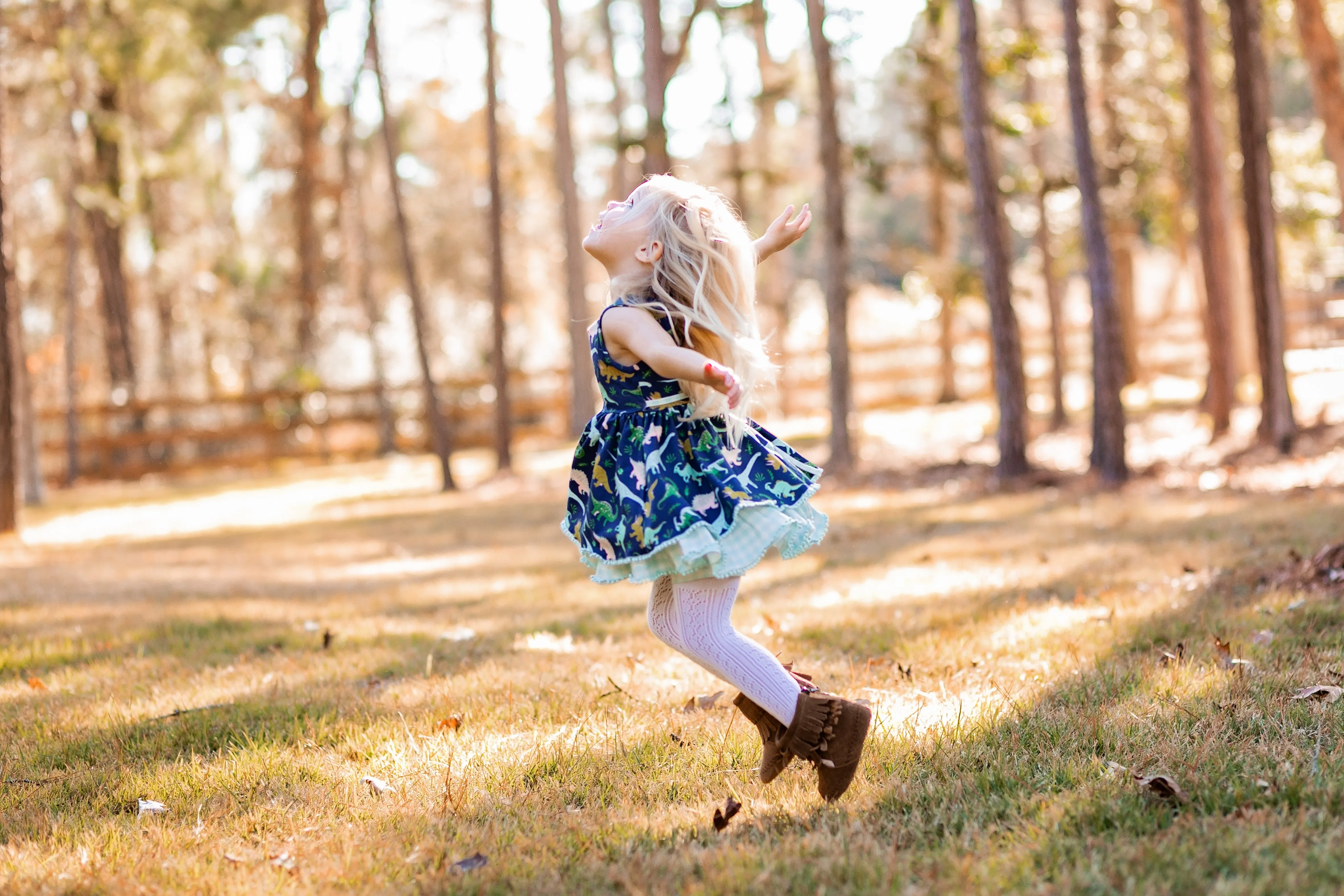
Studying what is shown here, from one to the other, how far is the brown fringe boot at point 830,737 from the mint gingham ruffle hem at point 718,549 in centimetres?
39

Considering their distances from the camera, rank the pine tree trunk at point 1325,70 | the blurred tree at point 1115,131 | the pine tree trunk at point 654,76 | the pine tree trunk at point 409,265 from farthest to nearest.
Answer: the blurred tree at point 1115,131 → the pine tree trunk at point 409,265 → the pine tree trunk at point 654,76 → the pine tree trunk at point 1325,70

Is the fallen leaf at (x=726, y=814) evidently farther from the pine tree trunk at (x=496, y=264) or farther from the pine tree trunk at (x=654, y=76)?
the pine tree trunk at (x=496, y=264)

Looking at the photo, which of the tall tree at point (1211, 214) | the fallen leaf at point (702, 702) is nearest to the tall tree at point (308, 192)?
the tall tree at point (1211, 214)

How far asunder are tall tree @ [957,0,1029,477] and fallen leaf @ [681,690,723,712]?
798 cm

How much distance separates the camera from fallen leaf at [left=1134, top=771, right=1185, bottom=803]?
2756mm

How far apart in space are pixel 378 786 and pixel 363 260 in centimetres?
2093

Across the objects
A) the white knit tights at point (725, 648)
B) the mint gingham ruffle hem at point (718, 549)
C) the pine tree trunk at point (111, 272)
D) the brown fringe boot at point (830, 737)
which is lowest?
the brown fringe boot at point (830, 737)

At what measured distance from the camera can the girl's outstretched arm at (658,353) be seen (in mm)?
2809

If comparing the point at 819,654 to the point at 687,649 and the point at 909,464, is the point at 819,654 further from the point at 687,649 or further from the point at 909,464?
the point at 909,464

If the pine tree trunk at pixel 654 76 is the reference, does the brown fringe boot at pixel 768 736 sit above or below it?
below

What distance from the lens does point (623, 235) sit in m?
3.21

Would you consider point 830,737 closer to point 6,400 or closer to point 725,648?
point 725,648

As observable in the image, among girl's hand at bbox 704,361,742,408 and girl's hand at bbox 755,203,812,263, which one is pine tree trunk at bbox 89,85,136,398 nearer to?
girl's hand at bbox 755,203,812,263

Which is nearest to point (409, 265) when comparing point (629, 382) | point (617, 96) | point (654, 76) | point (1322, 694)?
point (654, 76)
